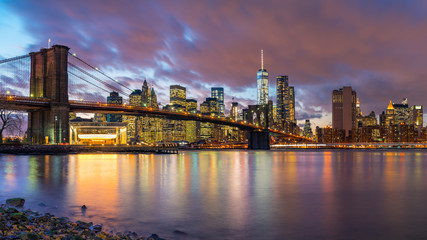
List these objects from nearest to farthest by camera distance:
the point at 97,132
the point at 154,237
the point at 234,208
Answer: the point at 154,237, the point at 234,208, the point at 97,132

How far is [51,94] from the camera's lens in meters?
62.0

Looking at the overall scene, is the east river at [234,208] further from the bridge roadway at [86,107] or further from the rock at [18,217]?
the bridge roadway at [86,107]

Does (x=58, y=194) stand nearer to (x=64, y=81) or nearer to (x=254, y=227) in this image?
(x=254, y=227)

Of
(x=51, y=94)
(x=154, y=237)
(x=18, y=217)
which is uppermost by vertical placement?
(x=51, y=94)

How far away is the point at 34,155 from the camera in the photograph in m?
56.7

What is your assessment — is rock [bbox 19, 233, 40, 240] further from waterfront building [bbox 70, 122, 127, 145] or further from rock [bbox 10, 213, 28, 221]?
waterfront building [bbox 70, 122, 127, 145]

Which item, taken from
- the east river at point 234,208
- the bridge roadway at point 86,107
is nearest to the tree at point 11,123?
the bridge roadway at point 86,107

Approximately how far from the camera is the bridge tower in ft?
197

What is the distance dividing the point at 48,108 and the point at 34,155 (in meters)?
7.99

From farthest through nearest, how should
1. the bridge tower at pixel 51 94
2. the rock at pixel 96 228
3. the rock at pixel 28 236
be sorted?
the bridge tower at pixel 51 94 < the rock at pixel 96 228 < the rock at pixel 28 236

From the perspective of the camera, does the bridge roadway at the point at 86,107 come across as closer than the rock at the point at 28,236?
No

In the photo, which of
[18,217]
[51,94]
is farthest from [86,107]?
[18,217]

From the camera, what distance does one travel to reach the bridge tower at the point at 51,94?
60.1 metres

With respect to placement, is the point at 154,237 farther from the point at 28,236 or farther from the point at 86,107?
the point at 86,107
